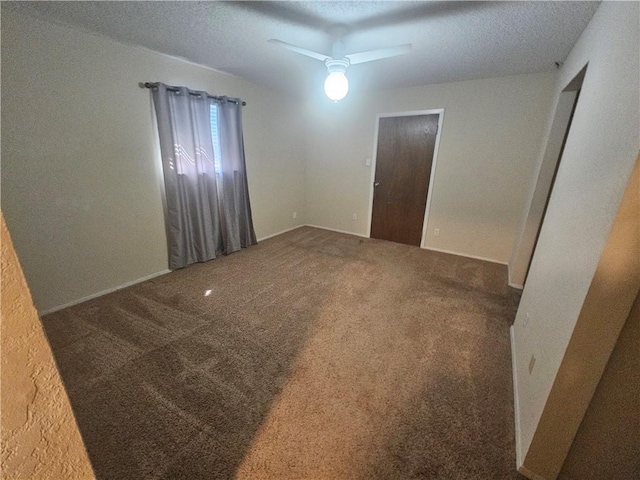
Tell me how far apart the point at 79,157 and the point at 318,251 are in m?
2.68

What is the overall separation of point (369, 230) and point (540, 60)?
Answer: 2763 mm

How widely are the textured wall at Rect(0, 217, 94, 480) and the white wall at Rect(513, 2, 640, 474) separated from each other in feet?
4.82

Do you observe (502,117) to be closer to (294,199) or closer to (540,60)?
(540,60)

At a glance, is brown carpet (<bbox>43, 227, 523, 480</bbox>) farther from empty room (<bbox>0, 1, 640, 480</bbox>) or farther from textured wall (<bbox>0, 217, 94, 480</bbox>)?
textured wall (<bbox>0, 217, 94, 480</bbox>)

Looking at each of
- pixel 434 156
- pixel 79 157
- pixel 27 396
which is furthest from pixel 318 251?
pixel 27 396

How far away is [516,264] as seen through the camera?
2834 mm

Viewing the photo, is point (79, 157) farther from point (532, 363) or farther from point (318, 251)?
point (532, 363)

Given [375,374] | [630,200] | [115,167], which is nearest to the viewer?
[630,200]

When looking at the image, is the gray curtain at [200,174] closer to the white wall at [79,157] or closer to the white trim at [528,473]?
the white wall at [79,157]

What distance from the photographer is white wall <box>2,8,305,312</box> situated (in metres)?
1.91

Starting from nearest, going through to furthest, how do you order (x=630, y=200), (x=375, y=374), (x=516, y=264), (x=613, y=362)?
(x=630, y=200) < (x=613, y=362) < (x=375, y=374) < (x=516, y=264)

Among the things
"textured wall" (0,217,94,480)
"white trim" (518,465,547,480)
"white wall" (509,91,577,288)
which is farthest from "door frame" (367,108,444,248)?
"textured wall" (0,217,94,480)

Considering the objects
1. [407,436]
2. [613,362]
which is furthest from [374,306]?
[613,362]

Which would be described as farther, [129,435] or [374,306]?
[374,306]
